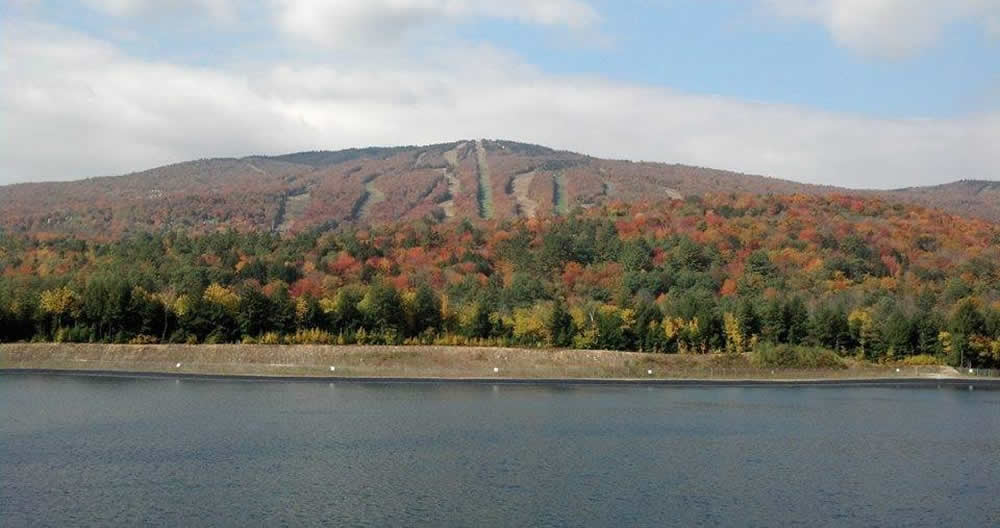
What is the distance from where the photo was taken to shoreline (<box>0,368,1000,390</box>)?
70188mm

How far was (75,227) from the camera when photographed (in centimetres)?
17350

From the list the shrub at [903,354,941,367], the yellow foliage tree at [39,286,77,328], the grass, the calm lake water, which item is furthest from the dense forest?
the calm lake water

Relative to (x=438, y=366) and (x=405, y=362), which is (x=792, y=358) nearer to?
(x=438, y=366)

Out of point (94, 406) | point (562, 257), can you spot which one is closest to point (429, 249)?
point (562, 257)

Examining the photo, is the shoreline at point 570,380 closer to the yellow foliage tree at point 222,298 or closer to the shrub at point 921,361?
the shrub at point 921,361

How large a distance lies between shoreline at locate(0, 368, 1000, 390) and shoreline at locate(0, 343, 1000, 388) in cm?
8

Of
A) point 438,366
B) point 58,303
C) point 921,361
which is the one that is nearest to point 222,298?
point 58,303

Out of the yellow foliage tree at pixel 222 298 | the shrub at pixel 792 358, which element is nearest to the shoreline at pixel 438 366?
the shrub at pixel 792 358

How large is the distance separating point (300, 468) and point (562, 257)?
83.9 m

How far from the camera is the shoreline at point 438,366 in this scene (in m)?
73.4

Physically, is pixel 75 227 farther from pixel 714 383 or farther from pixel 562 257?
pixel 714 383

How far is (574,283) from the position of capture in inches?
4306

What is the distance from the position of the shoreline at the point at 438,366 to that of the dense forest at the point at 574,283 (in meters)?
3.27

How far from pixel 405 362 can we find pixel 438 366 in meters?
2.55
